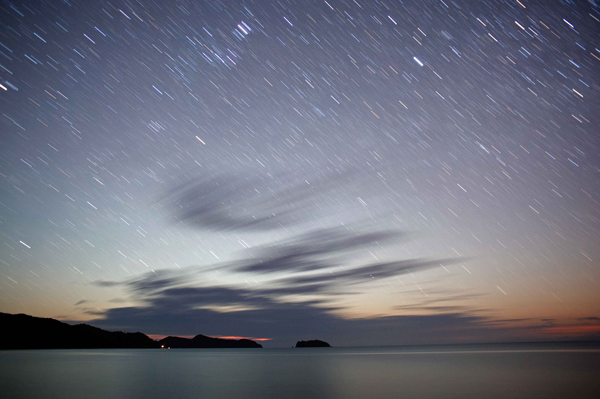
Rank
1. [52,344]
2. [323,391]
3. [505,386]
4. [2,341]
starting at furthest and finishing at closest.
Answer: [52,344]
[2,341]
[505,386]
[323,391]

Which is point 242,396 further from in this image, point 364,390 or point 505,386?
point 505,386

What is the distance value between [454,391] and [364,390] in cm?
540

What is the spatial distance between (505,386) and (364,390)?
31.6ft

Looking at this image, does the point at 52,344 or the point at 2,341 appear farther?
the point at 52,344

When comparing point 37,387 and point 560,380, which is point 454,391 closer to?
point 560,380

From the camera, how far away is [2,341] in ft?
479

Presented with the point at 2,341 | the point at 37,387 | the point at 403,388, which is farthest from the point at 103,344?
the point at 403,388

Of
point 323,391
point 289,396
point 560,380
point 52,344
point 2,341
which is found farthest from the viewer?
point 52,344

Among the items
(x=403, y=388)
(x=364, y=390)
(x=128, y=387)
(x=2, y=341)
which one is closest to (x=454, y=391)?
(x=403, y=388)

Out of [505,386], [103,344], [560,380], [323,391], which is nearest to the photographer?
[323,391]

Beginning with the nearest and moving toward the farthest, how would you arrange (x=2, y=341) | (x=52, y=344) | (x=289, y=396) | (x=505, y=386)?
(x=289, y=396), (x=505, y=386), (x=2, y=341), (x=52, y=344)

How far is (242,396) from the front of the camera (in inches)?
878

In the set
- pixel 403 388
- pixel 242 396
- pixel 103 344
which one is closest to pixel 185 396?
pixel 242 396

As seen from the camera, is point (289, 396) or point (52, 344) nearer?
point (289, 396)
